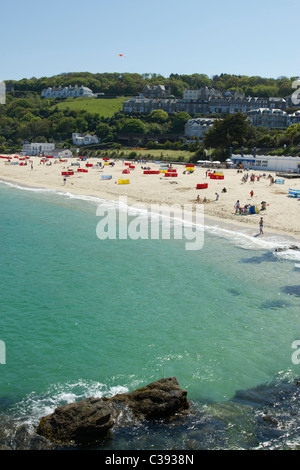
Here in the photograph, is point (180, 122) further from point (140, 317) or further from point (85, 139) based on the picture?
point (140, 317)

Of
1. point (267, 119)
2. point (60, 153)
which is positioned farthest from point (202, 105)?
point (60, 153)

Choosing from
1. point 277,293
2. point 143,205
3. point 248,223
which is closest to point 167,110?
point 143,205

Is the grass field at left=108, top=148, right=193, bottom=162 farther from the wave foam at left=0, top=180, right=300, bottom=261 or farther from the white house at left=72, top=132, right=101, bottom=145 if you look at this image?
the wave foam at left=0, top=180, right=300, bottom=261

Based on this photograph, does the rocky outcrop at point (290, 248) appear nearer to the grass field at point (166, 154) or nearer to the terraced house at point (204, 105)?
the grass field at point (166, 154)

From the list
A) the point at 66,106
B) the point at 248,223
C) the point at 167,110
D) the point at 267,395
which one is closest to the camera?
the point at 267,395

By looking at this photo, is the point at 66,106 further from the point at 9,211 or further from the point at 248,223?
the point at 248,223

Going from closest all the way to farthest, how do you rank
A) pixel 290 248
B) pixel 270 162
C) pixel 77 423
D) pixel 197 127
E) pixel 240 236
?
pixel 77 423
pixel 290 248
pixel 240 236
pixel 270 162
pixel 197 127

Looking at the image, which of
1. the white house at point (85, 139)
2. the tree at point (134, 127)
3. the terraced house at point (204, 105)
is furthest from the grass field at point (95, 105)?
the tree at point (134, 127)
